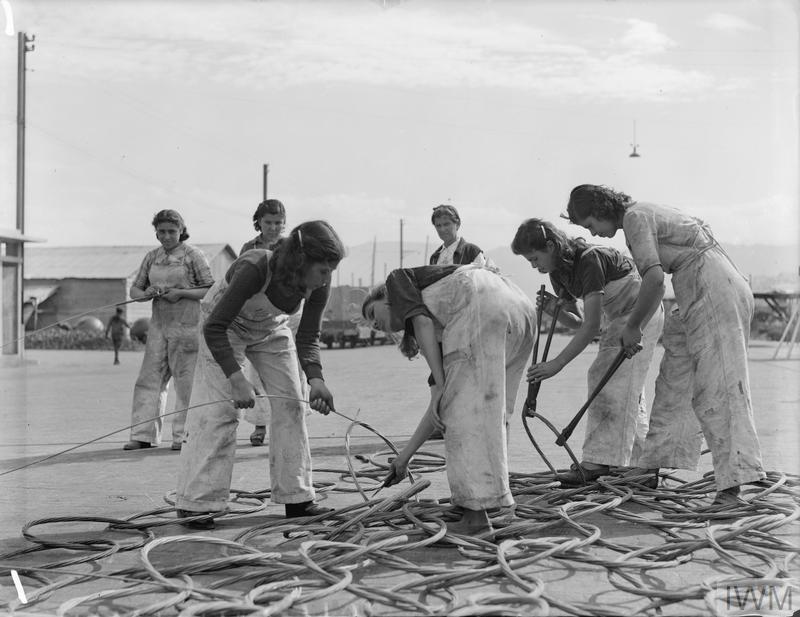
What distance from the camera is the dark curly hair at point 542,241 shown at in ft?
16.6

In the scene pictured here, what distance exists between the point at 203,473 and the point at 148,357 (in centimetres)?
324

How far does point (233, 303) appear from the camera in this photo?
14.8 feet

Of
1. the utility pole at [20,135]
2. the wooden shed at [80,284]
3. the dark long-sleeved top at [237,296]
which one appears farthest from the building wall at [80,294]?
the dark long-sleeved top at [237,296]

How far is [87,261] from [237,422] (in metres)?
59.8

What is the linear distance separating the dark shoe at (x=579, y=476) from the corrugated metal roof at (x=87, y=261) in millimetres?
54158

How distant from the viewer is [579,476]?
549 centimetres

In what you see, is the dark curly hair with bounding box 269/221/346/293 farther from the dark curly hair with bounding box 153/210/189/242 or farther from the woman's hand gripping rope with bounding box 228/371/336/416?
the dark curly hair with bounding box 153/210/189/242

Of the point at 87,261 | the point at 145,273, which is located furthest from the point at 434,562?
the point at 87,261

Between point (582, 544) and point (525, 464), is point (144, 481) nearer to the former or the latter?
point (525, 464)

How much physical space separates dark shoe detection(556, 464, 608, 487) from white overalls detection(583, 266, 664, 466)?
2.7 inches

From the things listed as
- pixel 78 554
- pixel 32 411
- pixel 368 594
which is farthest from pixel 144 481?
pixel 32 411

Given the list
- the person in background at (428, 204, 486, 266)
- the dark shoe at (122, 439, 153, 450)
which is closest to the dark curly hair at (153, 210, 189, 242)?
the dark shoe at (122, 439, 153, 450)

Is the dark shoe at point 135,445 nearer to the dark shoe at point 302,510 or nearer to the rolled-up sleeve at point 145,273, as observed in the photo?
the rolled-up sleeve at point 145,273

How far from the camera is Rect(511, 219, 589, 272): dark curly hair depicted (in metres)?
5.05
